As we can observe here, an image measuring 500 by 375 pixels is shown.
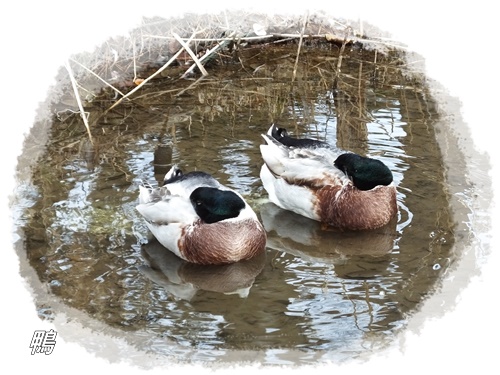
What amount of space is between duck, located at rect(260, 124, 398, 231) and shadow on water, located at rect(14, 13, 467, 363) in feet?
0.39

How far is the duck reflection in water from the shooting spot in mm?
6559

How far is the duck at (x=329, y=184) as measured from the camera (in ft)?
24.9

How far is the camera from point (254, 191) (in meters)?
8.26

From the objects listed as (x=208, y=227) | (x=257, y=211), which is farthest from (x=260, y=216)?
(x=208, y=227)

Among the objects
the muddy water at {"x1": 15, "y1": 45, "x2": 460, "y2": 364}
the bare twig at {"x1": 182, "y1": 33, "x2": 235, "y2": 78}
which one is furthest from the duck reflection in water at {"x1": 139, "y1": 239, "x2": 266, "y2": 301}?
the bare twig at {"x1": 182, "y1": 33, "x2": 235, "y2": 78}

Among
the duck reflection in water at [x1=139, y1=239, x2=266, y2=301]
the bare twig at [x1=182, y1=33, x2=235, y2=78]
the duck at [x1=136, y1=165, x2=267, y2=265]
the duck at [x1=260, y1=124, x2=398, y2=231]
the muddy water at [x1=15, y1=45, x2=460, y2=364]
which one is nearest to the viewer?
the muddy water at [x1=15, y1=45, x2=460, y2=364]

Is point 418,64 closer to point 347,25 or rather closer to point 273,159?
point 347,25

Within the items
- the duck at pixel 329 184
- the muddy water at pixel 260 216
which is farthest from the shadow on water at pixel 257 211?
the duck at pixel 329 184

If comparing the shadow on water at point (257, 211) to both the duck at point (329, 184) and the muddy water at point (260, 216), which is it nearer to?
the muddy water at point (260, 216)

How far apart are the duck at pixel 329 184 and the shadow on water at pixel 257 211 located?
0.39 feet

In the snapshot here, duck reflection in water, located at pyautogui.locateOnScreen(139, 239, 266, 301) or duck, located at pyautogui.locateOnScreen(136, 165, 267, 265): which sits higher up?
duck, located at pyautogui.locateOnScreen(136, 165, 267, 265)

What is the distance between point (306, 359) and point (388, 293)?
1.16 meters

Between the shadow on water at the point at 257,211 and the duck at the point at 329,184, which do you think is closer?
the shadow on water at the point at 257,211

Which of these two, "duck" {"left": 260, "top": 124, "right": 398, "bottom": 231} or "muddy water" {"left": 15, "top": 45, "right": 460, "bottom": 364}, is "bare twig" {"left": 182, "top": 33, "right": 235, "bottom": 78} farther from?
"duck" {"left": 260, "top": 124, "right": 398, "bottom": 231}
